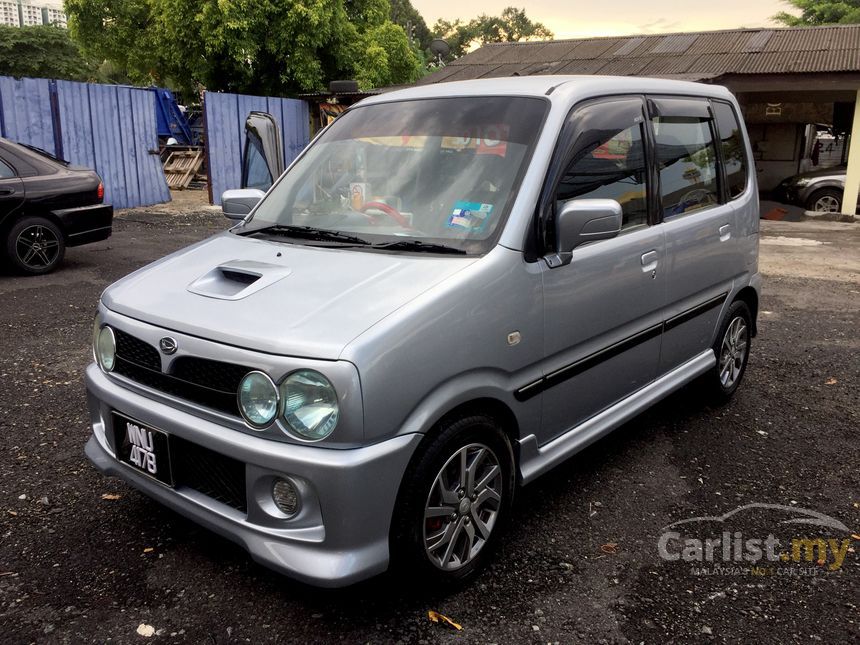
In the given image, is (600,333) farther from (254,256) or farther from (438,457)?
(254,256)

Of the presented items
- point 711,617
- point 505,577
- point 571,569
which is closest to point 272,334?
point 505,577

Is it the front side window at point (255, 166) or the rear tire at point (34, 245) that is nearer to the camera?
the rear tire at point (34, 245)

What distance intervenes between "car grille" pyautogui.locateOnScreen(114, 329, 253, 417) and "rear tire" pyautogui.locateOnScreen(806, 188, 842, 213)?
1689 cm

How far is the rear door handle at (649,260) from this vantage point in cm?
342

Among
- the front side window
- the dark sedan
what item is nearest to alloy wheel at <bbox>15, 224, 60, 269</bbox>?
the dark sedan

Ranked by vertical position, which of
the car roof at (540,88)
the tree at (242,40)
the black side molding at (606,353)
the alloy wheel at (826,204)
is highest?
the tree at (242,40)

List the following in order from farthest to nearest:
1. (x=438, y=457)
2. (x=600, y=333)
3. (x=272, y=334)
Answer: (x=600, y=333) < (x=438, y=457) < (x=272, y=334)

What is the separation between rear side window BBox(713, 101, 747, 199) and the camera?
14.3 feet

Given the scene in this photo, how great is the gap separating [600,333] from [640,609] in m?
1.14

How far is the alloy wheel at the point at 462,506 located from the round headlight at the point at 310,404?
49cm

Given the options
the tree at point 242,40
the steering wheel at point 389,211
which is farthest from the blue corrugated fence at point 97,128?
the tree at point 242,40

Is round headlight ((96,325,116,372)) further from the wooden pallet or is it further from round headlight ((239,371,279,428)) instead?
the wooden pallet

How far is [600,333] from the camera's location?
3.19 meters

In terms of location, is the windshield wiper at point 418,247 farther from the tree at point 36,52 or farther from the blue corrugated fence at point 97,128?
the tree at point 36,52
